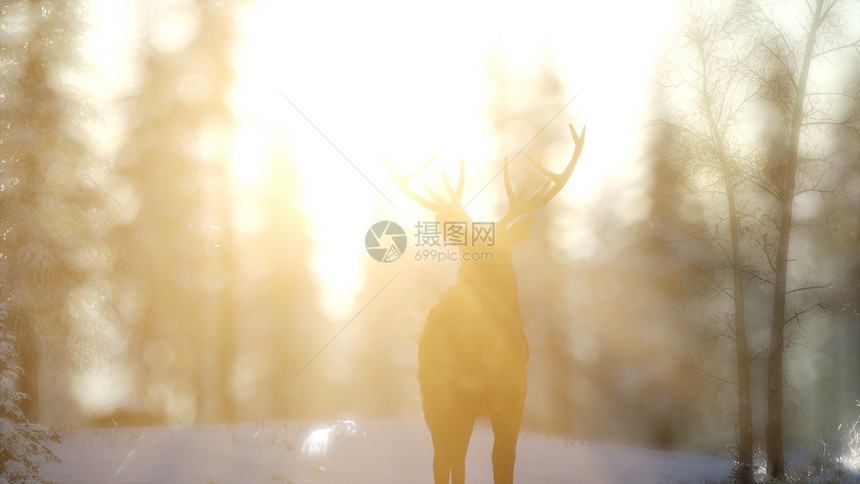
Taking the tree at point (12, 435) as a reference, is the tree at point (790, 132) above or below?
above

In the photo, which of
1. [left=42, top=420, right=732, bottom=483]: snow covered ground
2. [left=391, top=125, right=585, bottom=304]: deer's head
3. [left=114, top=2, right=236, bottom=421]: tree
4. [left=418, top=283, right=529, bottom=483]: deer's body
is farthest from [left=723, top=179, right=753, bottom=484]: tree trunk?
[left=114, top=2, right=236, bottom=421]: tree

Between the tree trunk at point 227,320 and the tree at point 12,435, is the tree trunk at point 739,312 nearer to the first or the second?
the tree at point 12,435

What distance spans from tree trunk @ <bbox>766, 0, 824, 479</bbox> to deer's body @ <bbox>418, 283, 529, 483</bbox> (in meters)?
5.93

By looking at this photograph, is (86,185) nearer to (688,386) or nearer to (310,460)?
(310,460)

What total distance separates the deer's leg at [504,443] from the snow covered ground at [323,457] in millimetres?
2816

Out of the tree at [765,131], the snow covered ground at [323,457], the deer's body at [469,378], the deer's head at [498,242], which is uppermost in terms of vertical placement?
the tree at [765,131]

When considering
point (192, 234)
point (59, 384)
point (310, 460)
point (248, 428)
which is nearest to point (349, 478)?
point (310, 460)

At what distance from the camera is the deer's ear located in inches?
222

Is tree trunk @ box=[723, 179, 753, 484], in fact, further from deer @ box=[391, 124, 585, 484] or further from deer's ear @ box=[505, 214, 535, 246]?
deer @ box=[391, 124, 585, 484]

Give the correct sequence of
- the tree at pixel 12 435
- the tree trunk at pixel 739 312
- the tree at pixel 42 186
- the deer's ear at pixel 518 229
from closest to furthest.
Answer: the deer's ear at pixel 518 229, the tree at pixel 12 435, the tree trunk at pixel 739 312, the tree at pixel 42 186

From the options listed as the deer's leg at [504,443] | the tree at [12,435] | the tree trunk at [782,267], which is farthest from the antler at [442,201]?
the tree trunk at [782,267]

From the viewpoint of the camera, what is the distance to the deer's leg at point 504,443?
5.18m

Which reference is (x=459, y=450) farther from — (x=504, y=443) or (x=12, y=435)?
(x=12, y=435)

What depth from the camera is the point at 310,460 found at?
826cm
